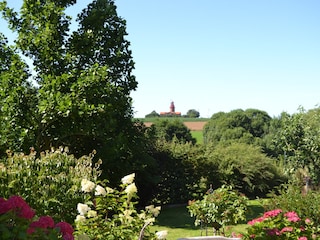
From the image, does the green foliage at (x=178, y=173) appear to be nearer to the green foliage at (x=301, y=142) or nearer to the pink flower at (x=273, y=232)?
the green foliage at (x=301, y=142)

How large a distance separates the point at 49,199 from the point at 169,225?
634 cm

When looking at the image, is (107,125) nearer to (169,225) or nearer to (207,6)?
(169,225)

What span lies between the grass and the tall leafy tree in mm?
2588

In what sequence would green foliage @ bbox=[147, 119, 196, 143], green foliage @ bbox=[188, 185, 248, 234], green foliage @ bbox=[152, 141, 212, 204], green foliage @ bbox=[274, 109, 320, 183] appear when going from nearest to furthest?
1. green foliage @ bbox=[188, 185, 248, 234]
2. green foliage @ bbox=[274, 109, 320, 183]
3. green foliage @ bbox=[152, 141, 212, 204]
4. green foliage @ bbox=[147, 119, 196, 143]

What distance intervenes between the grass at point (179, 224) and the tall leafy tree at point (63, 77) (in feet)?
8.49

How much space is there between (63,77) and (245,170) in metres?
10.00

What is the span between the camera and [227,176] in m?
17.5

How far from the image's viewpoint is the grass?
11.0 metres

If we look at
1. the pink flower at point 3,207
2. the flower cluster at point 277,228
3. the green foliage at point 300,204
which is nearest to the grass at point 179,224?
the green foliage at point 300,204

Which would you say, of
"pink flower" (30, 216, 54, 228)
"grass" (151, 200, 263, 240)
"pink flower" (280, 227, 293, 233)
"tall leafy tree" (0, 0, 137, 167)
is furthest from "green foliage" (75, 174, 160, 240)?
"tall leafy tree" (0, 0, 137, 167)

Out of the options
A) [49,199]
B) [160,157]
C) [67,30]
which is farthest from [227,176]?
[49,199]

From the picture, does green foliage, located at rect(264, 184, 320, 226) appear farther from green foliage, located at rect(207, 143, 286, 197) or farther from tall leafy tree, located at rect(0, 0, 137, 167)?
green foliage, located at rect(207, 143, 286, 197)

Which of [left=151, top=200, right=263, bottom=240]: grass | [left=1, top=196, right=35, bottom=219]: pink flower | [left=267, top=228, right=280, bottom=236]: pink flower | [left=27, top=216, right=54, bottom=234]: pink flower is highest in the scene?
[left=1, top=196, right=35, bottom=219]: pink flower

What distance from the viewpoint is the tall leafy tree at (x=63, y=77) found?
36.0 feet
